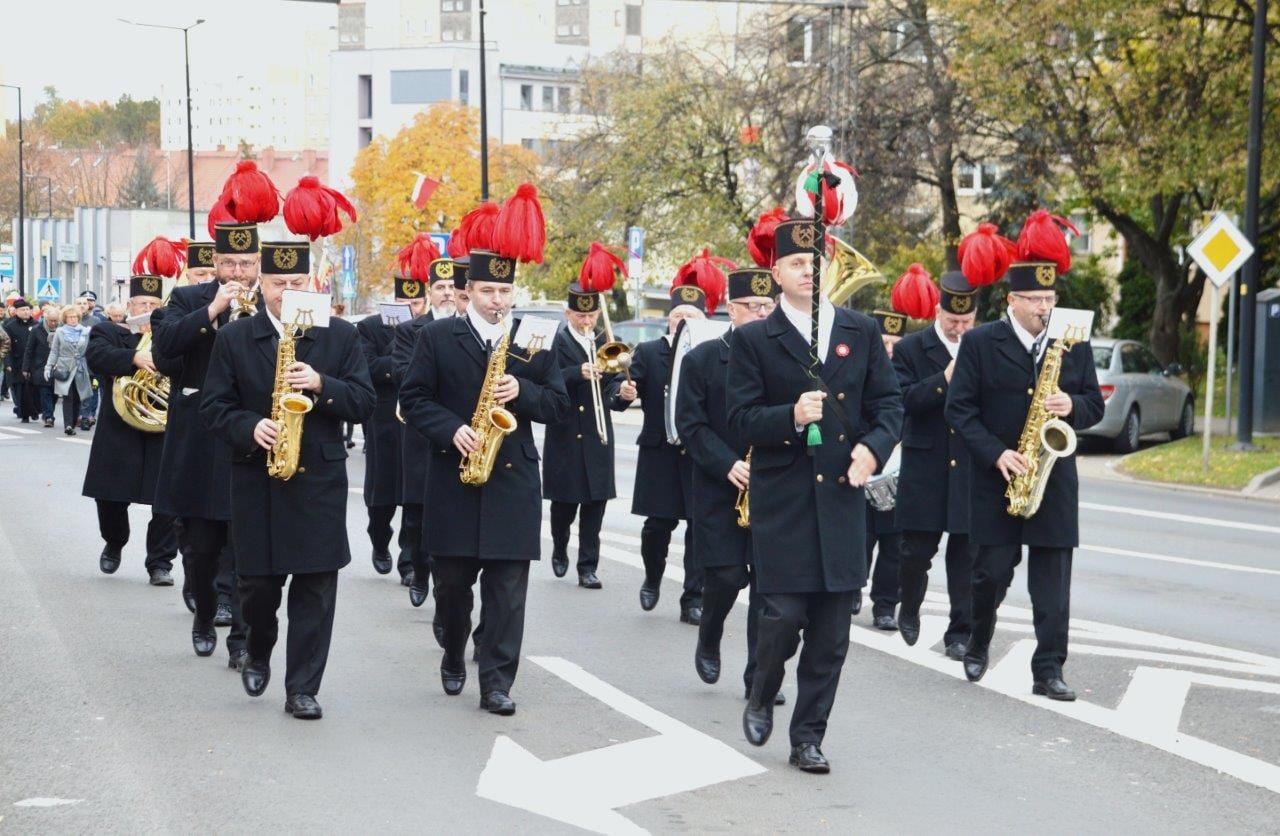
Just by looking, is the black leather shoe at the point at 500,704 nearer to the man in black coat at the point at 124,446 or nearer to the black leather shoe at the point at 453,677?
the black leather shoe at the point at 453,677

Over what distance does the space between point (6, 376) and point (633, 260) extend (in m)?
14.0

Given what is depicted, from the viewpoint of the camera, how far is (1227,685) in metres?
9.95

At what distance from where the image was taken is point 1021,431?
9531 mm

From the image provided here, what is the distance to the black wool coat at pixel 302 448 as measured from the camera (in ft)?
28.2

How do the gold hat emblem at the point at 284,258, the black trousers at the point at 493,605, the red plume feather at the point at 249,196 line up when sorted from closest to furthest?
the gold hat emblem at the point at 284,258, the black trousers at the point at 493,605, the red plume feather at the point at 249,196

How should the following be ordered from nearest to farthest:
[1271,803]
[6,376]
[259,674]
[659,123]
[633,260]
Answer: [1271,803] → [259,674] → [633,260] → [6,376] → [659,123]

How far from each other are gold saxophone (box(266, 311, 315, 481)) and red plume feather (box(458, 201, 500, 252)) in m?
0.92

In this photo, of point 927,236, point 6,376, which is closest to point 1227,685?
point 927,236

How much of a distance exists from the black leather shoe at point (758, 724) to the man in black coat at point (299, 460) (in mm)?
1904

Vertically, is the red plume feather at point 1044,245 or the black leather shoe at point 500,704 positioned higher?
the red plume feather at point 1044,245

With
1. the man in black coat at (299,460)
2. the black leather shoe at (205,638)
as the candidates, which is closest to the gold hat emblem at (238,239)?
the man in black coat at (299,460)

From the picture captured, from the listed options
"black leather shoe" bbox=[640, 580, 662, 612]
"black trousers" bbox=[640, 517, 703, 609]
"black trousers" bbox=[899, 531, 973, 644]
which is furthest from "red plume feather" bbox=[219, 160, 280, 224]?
"black trousers" bbox=[899, 531, 973, 644]

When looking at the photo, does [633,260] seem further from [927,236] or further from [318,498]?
[318,498]

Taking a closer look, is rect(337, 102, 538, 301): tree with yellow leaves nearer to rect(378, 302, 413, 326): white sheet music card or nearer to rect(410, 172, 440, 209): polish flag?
rect(410, 172, 440, 209): polish flag
